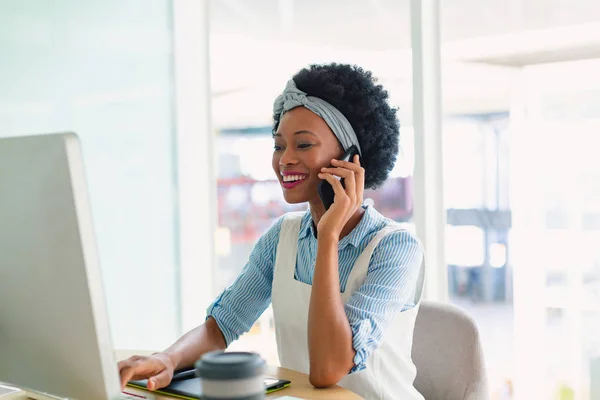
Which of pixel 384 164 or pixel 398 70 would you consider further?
pixel 398 70

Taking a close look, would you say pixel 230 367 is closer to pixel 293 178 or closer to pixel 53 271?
pixel 53 271

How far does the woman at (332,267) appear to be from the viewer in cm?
159

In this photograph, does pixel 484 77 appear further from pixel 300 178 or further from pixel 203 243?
pixel 203 243

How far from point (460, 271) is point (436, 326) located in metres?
1.12

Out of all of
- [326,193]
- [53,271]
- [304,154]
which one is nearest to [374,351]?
[326,193]

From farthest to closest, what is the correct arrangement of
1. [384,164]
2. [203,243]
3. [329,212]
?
[203,243] < [384,164] < [329,212]

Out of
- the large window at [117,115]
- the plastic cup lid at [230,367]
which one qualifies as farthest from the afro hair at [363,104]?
the large window at [117,115]

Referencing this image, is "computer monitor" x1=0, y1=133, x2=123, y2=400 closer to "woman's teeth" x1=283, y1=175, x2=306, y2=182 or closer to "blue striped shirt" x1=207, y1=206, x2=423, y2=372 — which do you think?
"blue striped shirt" x1=207, y1=206, x2=423, y2=372

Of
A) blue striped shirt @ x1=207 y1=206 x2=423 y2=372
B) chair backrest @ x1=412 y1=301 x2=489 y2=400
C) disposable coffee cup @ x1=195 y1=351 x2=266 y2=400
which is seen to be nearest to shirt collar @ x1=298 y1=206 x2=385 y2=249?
blue striped shirt @ x1=207 y1=206 x2=423 y2=372

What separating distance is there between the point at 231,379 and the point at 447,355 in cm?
112

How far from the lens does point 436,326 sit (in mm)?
1883

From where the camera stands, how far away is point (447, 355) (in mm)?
1852

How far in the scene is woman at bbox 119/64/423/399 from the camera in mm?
1589

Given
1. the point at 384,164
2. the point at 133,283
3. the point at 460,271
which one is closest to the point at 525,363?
the point at 460,271
